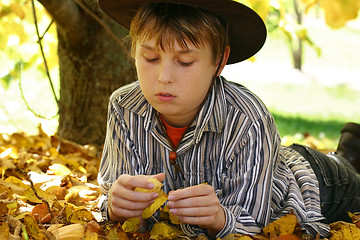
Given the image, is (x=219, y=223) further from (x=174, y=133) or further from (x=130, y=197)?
(x=174, y=133)

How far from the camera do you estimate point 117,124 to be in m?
2.31

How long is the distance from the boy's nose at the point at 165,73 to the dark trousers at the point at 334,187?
1.01 metres

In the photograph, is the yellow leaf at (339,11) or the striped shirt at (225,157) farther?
the yellow leaf at (339,11)

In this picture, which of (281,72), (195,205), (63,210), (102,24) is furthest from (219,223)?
(281,72)

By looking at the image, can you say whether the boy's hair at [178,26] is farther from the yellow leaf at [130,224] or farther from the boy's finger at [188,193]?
the yellow leaf at [130,224]

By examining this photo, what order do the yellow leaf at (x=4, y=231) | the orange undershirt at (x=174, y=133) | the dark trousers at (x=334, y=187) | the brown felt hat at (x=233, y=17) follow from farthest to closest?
the dark trousers at (x=334, y=187) → the orange undershirt at (x=174, y=133) → the brown felt hat at (x=233, y=17) → the yellow leaf at (x=4, y=231)

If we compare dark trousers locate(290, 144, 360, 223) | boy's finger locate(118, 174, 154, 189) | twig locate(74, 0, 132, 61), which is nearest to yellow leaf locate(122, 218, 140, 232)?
boy's finger locate(118, 174, 154, 189)

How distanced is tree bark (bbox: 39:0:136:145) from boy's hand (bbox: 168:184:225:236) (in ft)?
5.28

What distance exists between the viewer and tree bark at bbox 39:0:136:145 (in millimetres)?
3371

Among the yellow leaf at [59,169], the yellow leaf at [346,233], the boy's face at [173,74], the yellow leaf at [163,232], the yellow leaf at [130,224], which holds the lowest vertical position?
the yellow leaf at [346,233]

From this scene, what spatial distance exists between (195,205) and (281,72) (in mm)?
10029

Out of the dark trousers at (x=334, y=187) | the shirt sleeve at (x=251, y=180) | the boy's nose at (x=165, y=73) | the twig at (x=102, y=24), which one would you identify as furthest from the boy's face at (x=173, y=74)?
the twig at (x=102, y=24)

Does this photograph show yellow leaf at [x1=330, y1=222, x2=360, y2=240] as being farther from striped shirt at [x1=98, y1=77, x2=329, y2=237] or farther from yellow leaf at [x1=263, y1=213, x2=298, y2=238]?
yellow leaf at [x1=263, y1=213, x2=298, y2=238]

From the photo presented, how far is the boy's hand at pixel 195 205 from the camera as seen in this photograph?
1.84 m
